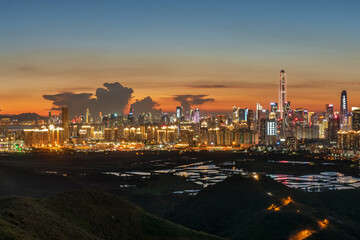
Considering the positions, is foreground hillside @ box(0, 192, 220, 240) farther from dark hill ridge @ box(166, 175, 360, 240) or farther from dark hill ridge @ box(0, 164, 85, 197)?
dark hill ridge @ box(0, 164, 85, 197)

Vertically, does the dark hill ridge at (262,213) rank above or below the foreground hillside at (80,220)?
below

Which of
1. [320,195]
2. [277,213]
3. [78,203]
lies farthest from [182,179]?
[78,203]

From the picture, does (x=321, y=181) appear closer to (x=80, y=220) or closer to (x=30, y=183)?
(x=30, y=183)

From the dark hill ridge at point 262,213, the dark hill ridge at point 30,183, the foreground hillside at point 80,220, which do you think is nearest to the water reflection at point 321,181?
the dark hill ridge at point 262,213

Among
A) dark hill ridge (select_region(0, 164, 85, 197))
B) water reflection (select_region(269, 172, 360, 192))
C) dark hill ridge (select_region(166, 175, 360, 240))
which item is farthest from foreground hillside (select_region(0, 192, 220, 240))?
water reflection (select_region(269, 172, 360, 192))

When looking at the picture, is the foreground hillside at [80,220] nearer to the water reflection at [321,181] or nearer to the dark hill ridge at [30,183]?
the dark hill ridge at [30,183]
